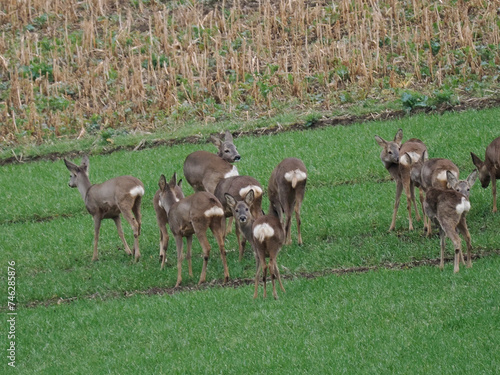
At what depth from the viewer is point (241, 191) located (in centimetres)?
1354

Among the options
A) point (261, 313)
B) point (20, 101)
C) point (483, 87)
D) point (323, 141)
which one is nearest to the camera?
point (261, 313)

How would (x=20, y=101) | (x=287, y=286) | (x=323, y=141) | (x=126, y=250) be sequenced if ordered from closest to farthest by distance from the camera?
(x=287, y=286), (x=126, y=250), (x=323, y=141), (x=20, y=101)

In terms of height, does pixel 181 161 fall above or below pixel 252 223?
below

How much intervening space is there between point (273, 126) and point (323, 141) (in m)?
2.25

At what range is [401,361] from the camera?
8727 mm

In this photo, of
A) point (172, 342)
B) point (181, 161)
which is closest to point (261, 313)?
point (172, 342)

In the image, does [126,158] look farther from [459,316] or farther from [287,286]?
[459,316]

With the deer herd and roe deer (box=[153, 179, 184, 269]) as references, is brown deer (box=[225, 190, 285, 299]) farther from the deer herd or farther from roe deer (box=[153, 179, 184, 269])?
roe deer (box=[153, 179, 184, 269])

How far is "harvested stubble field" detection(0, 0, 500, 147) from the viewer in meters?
22.6

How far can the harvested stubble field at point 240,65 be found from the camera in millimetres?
22594

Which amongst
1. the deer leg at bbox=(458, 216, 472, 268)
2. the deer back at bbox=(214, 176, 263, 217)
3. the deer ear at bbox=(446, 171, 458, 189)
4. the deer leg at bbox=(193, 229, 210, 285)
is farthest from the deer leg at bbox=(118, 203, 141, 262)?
the deer leg at bbox=(458, 216, 472, 268)

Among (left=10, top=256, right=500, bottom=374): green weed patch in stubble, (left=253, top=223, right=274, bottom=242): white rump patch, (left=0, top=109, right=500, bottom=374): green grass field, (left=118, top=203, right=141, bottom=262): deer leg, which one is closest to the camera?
(left=10, top=256, right=500, bottom=374): green weed patch in stubble

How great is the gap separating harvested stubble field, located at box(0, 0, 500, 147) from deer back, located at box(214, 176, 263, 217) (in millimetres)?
7751

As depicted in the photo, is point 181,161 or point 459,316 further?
point 181,161
